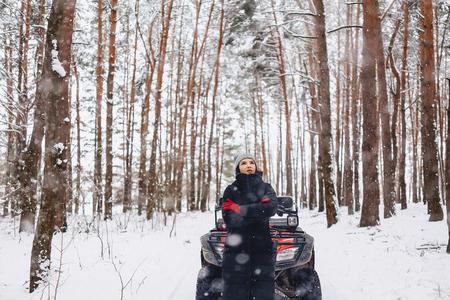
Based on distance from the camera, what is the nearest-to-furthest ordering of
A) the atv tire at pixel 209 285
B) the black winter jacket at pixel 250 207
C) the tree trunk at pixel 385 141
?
the black winter jacket at pixel 250 207 → the atv tire at pixel 209 285 → the tree trunk at pixel 385 141

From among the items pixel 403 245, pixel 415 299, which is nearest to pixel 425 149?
pixel 403 245

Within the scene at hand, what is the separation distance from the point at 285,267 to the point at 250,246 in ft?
3.96

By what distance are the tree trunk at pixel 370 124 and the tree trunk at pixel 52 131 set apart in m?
9.14

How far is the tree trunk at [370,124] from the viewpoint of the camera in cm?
1235

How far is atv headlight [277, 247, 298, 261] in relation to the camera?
15.5 ft

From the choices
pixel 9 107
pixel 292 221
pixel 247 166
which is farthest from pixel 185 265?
pixel 9 107

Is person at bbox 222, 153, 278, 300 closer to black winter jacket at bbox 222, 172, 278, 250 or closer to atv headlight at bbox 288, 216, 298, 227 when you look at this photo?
black winter jacket at bbox 222, 172, 278, 250

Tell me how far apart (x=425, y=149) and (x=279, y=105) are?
20369 mm

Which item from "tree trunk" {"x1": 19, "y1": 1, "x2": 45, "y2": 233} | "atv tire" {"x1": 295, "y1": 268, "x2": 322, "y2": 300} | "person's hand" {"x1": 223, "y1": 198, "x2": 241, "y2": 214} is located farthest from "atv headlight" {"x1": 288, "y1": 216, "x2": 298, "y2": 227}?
"tree trunk" {"x1": 19, "y1": 1, "x2": 45, "y2": 233}

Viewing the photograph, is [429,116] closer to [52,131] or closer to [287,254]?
[287,254]

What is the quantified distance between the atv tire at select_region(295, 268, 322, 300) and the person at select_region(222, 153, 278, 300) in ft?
3.99

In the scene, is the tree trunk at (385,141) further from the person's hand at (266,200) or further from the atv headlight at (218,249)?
the person's hand at (266,200)

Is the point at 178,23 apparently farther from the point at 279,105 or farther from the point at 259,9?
the point at 279,105

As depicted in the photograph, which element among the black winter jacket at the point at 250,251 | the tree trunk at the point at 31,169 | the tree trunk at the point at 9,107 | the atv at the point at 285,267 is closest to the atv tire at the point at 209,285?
the atv at the point at 285,267
